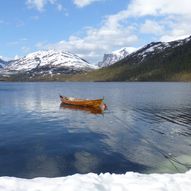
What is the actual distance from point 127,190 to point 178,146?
2199 cm

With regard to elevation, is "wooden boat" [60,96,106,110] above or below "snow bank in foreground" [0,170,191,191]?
below

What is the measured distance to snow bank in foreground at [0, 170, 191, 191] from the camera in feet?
53.7

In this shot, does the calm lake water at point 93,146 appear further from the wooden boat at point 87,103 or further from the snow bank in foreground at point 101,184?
the wooden boat at point 87,103

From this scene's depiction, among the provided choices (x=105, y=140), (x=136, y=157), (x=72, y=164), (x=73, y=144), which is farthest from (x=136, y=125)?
(x=72, y=164)

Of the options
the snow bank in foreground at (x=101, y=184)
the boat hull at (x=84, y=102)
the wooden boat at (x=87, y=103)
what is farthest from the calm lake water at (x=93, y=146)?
the boat hull at (x=84, y=102)

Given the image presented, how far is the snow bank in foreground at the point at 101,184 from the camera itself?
1638cm

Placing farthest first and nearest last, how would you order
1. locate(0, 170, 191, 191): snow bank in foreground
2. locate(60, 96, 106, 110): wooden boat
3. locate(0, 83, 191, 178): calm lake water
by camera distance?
locate(60, 96, 106, 110): wooden boat
locate(0, 83, 191, 178): calm lake water
locate(0, 170, 191, 191): snow bank in foreground

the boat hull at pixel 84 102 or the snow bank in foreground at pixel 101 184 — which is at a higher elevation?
the snow bank in foreground at pixel 101 184

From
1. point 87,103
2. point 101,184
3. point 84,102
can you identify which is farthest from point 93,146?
point 84,102

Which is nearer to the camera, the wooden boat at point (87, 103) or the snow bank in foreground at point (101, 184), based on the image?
the snow bank in foreground at point (101, 184)

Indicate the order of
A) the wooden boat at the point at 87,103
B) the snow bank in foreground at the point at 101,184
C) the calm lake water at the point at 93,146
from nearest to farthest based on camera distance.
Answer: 1. the snow bank in foreground at the point at 101,184
2. the calm lake water at the point at 93,146
3. the wooden boat at the point at 87,103

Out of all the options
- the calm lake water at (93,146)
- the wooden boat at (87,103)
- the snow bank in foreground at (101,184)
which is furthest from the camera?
the wooden boat at (87,103)

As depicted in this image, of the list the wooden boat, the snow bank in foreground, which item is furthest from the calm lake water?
the wooden boat

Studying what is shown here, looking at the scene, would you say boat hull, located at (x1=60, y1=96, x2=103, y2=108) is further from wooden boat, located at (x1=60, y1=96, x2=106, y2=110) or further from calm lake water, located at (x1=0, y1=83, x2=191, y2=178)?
calm lake water, located at (x1=0, y1=83, x2=191, y2=178)
